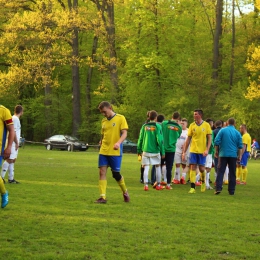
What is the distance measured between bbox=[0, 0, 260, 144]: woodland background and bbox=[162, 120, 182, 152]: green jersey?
97.0 ft

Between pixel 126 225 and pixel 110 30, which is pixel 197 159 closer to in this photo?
pixel 126 225

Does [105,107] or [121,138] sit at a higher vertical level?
[105,107]

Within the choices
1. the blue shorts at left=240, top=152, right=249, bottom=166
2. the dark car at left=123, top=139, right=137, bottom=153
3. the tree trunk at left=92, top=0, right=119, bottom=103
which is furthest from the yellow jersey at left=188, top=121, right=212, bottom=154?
the tree trunk at left=92, top=0, right=119, bottom=103

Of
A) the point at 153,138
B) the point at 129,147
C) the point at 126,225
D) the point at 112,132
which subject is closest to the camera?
the point at 126,225

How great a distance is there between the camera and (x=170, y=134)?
1689 centimetres

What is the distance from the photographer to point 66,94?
64.8 meters

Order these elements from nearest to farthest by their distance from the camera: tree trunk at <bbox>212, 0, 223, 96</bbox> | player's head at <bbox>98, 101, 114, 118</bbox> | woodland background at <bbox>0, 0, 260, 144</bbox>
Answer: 1. player's head at <bbox>98, 101, 114, 118</bbox>
2. woodland background at <bbox>0, 0, 260, 144</bbox>
3. tree trunk at <bbox>212, 0, 223, 96</bbox>

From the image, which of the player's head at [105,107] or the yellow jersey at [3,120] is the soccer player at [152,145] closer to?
the player's head at [105,107]

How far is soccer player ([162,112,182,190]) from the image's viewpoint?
16.7 meters

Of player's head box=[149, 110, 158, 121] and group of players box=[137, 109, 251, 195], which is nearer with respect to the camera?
group of players box=[137, 109, 251, 195]

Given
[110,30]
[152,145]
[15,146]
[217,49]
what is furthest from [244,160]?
[217,49]

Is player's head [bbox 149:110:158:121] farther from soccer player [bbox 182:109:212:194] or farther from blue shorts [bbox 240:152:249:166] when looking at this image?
blue shorts [bbox 240:152:249:166]

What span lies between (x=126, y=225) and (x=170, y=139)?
24.8 ft

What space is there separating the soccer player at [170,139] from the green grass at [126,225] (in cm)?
178
